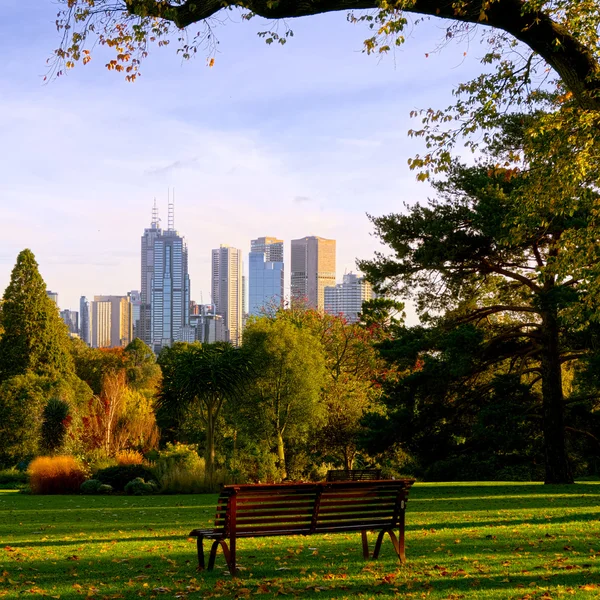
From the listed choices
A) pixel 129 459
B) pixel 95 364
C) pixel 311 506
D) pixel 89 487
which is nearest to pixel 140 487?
pixel 89 487

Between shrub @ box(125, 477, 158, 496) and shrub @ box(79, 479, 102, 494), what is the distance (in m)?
0.81

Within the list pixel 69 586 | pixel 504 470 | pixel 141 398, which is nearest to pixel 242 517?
pixel 69 586

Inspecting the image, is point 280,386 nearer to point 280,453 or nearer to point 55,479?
point 280,453

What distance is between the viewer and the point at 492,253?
75.5 ft

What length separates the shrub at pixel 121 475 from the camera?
21484 millimetres

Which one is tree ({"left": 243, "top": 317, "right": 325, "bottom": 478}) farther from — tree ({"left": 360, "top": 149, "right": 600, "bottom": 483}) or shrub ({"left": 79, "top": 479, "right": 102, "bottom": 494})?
shrub ({"left": 79, "top": 479, "right": 102, "bottom": 494})

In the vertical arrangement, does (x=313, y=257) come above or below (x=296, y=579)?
above

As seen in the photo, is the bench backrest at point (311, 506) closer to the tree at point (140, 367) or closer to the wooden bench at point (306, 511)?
the wooden bench at point (306, 511)

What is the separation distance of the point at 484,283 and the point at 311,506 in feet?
56.5

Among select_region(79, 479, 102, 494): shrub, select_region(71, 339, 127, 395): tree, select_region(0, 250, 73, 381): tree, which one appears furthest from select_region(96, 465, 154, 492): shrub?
select_region(71, 339, 127, 395): tree

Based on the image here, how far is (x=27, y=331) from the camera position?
4156 cm

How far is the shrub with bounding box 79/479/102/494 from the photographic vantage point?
→ 20969mm

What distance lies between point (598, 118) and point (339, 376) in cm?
2377

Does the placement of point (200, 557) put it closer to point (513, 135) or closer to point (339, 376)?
point (513, 135)
